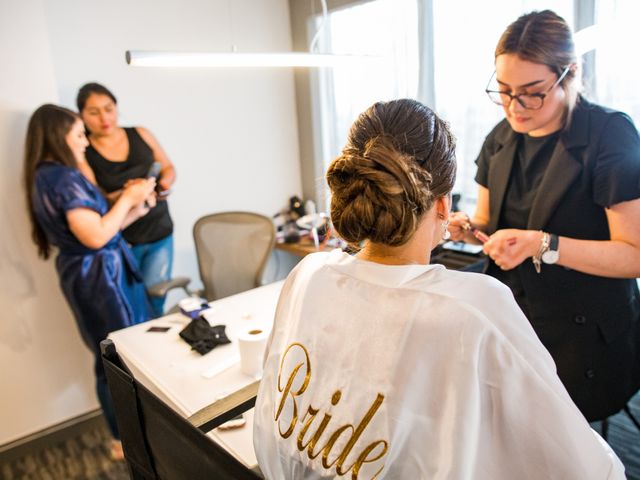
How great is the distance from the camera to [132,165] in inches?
99.3

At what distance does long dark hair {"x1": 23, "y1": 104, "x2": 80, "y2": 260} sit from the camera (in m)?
1.95

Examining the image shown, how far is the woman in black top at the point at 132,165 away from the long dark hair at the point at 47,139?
0.34 metres

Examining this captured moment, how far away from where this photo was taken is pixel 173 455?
76cm

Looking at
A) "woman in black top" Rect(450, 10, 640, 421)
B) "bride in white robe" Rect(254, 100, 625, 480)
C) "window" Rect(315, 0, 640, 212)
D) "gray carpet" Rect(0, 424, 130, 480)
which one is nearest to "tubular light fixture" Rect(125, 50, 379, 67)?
"window" Rect(315, 0, 640, 212)

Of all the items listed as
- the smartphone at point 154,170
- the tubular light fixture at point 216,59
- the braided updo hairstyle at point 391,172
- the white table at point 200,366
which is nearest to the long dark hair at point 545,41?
the braided updo hairstyle at point 391,172

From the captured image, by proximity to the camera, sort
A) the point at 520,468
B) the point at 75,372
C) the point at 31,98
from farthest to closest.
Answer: the point at 75,372, the point at 31,98, the point at 520,468

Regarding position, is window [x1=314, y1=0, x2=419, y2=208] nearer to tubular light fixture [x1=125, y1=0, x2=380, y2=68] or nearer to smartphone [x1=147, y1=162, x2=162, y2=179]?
tubular light fixture [x1=125, y1=0, x2=380, y2=68]

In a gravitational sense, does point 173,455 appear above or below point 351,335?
below

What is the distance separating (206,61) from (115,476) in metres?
1.92

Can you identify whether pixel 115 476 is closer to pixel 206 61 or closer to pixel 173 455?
pixel 173 455

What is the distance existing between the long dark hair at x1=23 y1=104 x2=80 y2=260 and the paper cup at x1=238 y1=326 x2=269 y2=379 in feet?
3.92

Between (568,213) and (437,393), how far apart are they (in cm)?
88

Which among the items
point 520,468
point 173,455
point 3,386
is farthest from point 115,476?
point 520,468

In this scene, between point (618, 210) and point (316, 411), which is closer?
point (316, 411)
